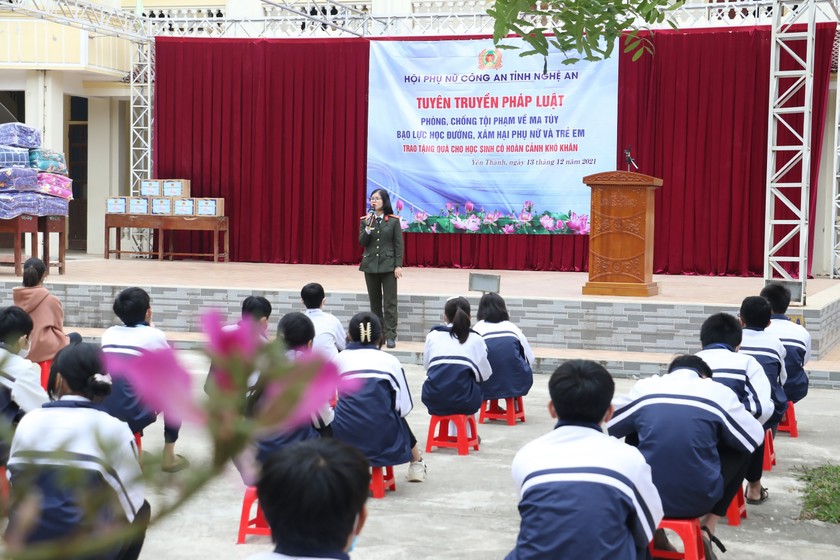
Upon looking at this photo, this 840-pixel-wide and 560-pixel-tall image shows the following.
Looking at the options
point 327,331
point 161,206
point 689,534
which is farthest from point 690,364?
point 161,206

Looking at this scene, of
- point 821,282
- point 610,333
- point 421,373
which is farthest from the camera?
point 821,282

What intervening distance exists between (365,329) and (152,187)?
916 centimetres

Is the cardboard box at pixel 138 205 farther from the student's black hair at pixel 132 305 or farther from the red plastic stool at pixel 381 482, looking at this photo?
the red plastic stool at pixel 381 482

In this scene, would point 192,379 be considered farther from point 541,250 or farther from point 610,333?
point 541,250

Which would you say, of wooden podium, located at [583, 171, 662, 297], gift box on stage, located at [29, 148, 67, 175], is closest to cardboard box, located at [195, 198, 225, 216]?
gift box on stage, located at [29, 148, 67, 175]

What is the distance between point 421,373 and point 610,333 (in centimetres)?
161

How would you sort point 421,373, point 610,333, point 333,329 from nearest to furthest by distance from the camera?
1. point 333,329
2. point 421,373
3. point 610,333

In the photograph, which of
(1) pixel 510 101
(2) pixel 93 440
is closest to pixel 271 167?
(1) pixel 510 101

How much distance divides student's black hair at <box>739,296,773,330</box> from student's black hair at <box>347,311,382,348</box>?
166 centimetres

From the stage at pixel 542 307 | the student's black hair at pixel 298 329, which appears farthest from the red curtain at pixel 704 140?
the student's black hair at pixel 298 329

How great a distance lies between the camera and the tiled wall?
330 inches

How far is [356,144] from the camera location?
12.7 metres

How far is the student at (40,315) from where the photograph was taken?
5.35 meters

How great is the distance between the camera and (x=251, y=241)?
1317 centimetres
